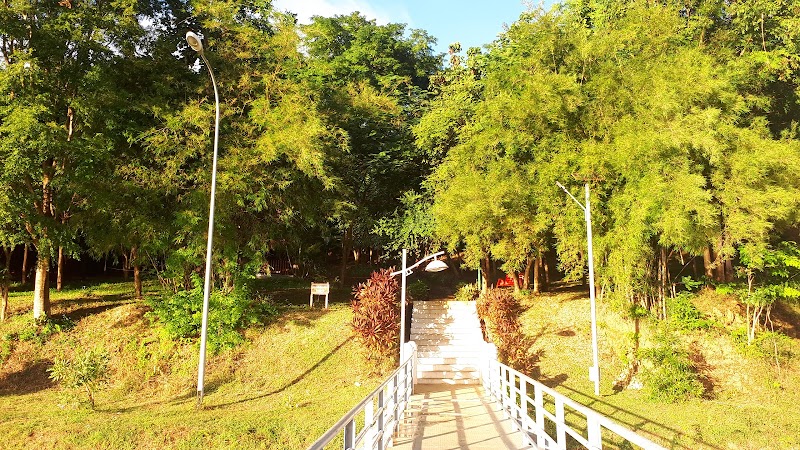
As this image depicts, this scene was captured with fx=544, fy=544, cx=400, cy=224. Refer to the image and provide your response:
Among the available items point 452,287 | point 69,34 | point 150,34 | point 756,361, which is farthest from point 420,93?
point 756,361

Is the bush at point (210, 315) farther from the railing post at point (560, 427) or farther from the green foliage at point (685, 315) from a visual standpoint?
the green foliage at point (685, 315)

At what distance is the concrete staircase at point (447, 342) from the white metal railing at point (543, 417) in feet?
5.84

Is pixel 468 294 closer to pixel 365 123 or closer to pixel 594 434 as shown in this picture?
pixel 365 123

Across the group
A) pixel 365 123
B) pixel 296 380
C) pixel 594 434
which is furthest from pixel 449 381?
pixel 365 123

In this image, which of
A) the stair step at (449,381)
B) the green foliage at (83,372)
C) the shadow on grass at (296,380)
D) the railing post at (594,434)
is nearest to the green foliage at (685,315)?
the stair step at (449,381)

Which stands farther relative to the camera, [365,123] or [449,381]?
[365,123]

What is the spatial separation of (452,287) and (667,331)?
16667mm

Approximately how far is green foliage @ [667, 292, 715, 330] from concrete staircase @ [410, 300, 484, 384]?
636 cm

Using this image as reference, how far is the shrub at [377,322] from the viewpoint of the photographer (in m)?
17.7

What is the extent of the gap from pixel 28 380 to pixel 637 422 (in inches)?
680

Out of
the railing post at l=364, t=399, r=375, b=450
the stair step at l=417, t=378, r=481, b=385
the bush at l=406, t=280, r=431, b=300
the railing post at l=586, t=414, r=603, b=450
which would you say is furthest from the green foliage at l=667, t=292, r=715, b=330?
the railing post at l=364, t=399, r=375, b=450

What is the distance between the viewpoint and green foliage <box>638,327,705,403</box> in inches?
597

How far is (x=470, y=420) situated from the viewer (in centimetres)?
1062

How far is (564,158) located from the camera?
59.6 feet
